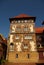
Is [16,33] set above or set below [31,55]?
above

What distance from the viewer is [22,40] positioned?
2032 inches

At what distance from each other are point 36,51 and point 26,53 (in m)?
3.23

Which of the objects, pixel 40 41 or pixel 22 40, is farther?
pixel 40 41

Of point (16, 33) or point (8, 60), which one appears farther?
point (16, 33)

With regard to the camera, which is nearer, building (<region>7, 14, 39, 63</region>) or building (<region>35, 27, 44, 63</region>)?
building (<region>35, 27, 44, 63</region>)

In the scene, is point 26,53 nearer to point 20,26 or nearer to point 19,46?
point 19,46

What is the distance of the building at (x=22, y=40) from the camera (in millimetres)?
49469

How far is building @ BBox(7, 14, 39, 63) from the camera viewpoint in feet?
162

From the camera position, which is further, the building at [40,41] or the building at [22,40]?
the building at [22,40]

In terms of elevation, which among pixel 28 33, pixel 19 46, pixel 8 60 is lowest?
pixel 8 60

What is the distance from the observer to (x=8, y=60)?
4919cm

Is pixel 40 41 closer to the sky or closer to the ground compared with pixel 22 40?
closer to the ground

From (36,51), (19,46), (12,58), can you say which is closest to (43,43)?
(36,51)

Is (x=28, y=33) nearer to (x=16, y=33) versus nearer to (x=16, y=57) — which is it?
(x=16, y=33)
